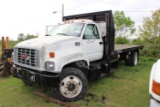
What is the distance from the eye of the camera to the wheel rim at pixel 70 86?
483cm

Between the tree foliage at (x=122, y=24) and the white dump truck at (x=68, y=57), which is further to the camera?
the tree foliage at (x=122, y=24)

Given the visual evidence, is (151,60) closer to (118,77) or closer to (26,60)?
(118,77)

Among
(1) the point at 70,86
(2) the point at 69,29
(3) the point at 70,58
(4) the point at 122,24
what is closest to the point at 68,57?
(3) the point at 70,58

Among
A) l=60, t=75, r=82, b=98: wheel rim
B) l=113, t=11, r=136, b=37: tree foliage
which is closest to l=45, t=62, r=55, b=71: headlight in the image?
l=60, t=75, r=82, b=98: wheel rim

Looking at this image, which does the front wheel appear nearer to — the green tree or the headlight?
the headlight

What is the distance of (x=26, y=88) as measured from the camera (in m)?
6.10

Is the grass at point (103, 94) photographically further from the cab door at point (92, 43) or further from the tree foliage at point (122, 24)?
the tree foliage at point (122, 24)

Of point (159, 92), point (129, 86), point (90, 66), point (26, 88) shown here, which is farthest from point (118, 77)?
point (159, 92)

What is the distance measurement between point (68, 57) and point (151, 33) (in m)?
11.0

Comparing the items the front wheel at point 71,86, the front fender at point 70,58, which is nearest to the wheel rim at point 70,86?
the front wheel at point 71,86

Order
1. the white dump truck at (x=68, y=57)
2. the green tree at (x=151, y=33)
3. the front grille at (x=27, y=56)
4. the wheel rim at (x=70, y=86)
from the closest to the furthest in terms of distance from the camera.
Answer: the white dump truck at (x=68, y=57) → the front grille at (x=27, y=56) → the wheel rim at (x=70, y=86) → the green tree at (x=151, y=33)

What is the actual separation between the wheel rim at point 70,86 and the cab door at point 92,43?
1.07m

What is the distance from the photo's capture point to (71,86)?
4902mm

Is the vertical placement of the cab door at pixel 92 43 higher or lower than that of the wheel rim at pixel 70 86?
higher
